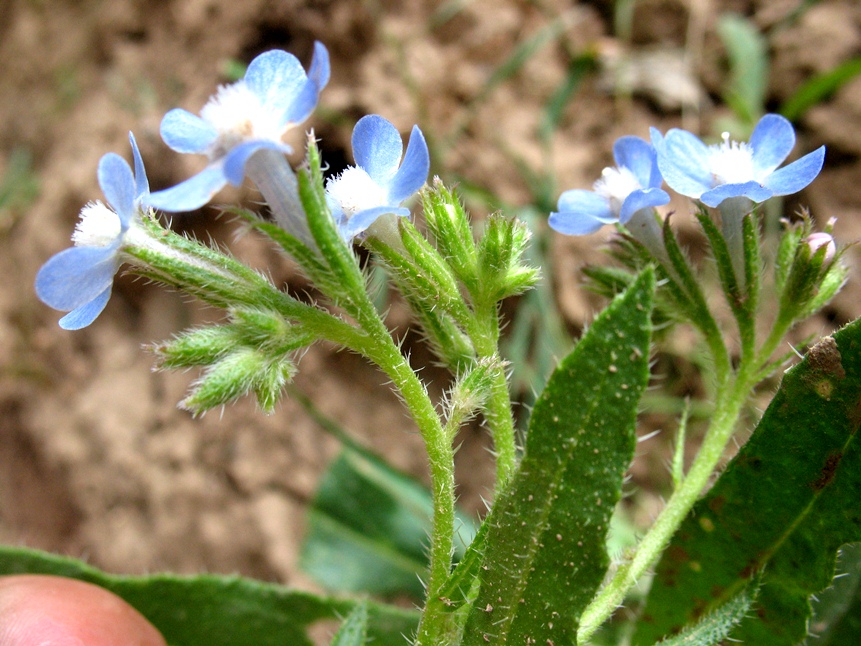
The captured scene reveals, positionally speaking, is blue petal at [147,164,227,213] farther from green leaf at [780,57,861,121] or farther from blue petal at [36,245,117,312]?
green leaf at [780,57,861,121]

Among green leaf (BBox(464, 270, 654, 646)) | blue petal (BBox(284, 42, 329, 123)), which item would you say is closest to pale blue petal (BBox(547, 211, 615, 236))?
green leaf (BBox(464, 270, 654, 646))

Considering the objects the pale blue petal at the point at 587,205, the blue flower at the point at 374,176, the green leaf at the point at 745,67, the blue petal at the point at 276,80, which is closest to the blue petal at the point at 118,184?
the blue petal at the point at 276,80

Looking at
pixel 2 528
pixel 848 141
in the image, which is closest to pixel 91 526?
pixel 2 528

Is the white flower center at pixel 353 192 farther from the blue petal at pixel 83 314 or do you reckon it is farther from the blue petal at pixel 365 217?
the blue petal at pixel 83 314

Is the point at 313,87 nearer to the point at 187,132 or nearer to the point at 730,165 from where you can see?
the point at 187,132

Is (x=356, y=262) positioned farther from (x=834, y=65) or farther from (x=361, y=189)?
(x=834, y=65)
